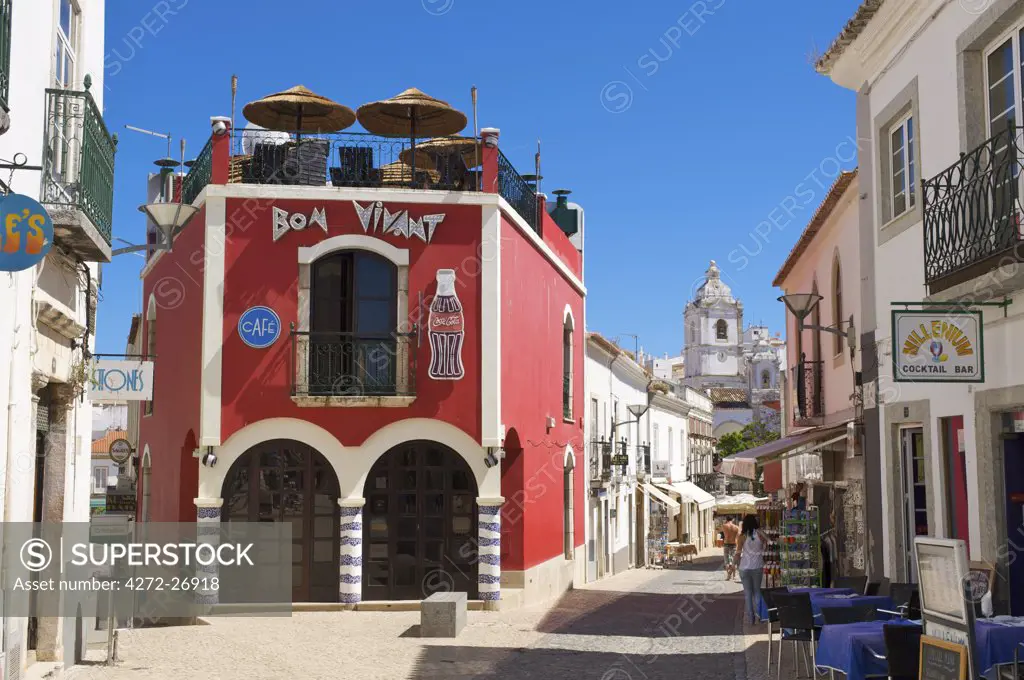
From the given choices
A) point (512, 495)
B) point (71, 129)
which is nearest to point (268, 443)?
point (512, 495)

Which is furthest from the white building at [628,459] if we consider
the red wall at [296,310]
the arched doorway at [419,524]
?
the red wall at [296,310]

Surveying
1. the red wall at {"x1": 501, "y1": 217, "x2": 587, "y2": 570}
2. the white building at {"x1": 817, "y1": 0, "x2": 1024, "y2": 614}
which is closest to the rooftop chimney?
the red wall at {"x1": 501, "y1": 217, "x2": 587, "y2": 570}

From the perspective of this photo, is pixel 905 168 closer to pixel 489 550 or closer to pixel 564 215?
pixel 489 550

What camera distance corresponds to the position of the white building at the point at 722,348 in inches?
4313

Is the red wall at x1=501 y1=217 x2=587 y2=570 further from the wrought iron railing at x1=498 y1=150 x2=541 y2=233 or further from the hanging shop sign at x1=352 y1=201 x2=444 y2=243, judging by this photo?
the hanging shop sign at x1=352 y1=201 x2=444 y2=243

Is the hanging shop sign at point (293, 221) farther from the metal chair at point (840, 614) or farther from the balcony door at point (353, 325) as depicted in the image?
the metal chair at point (840, 614)

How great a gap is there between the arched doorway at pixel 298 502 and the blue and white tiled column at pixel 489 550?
94.8 inches

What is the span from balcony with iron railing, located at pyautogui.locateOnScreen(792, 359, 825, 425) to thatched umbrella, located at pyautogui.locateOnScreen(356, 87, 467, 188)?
Answer: 24.9 ft

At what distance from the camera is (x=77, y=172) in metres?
11.0

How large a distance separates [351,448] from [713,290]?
97.0 meters

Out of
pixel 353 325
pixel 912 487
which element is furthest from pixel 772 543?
pixel 912 487

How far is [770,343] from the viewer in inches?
4459

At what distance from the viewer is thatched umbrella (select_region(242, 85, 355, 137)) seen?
65.8 ft

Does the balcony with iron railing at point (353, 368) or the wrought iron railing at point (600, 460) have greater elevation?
the balcony with iron railing at point (353, 368)
